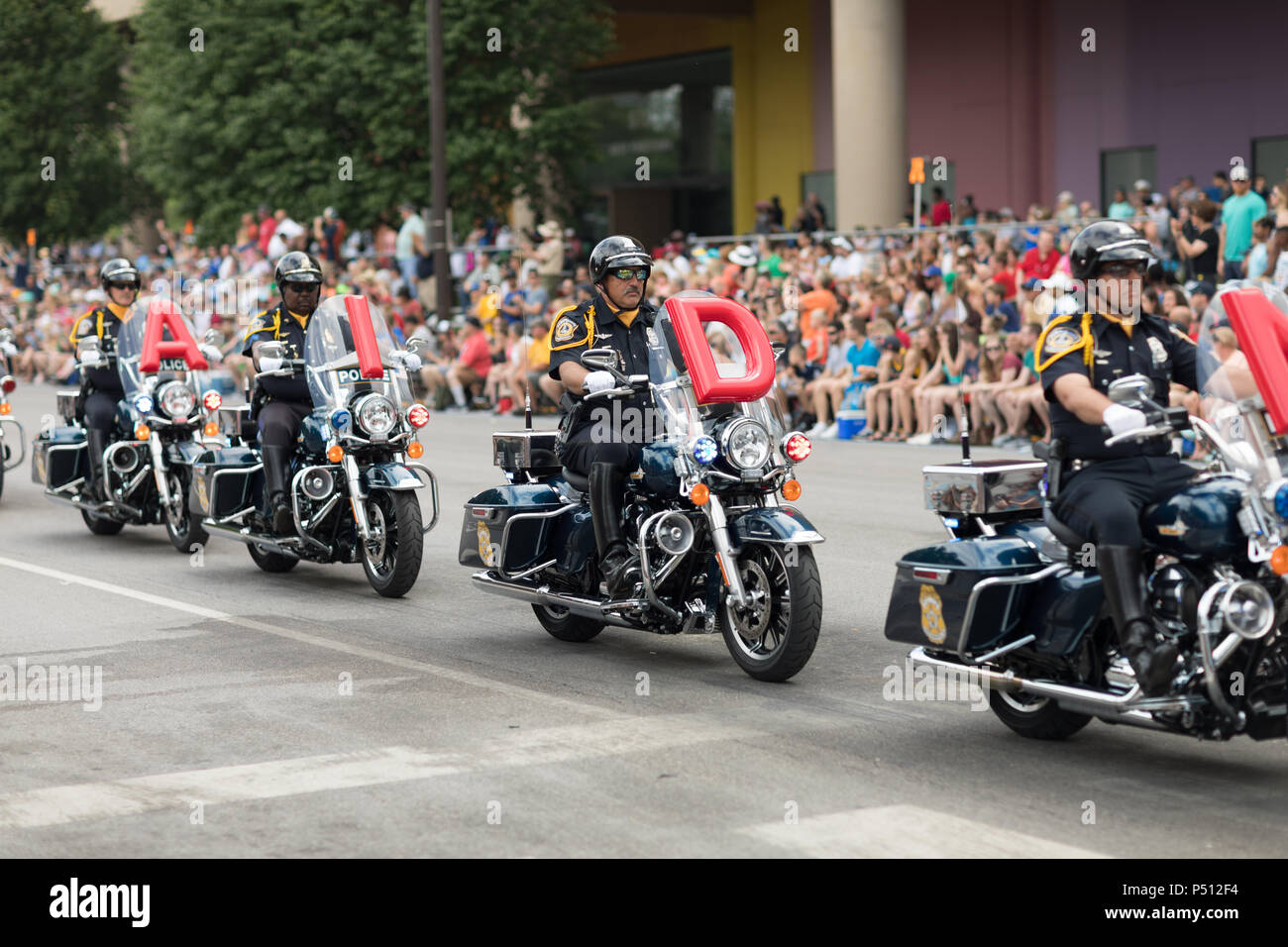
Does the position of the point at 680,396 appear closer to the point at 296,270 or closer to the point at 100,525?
the point at 296,270

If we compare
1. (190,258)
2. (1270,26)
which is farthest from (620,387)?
(190,258)

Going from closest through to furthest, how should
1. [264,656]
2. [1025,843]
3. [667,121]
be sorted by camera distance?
[1025,843], [264,656], [667,121]

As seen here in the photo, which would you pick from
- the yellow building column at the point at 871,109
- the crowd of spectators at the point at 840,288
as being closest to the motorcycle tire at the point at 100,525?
the crowd of spectators at the point at 840,288

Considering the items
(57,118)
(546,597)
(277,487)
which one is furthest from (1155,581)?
(57,118)

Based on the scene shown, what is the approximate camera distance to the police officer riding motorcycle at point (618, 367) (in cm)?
891

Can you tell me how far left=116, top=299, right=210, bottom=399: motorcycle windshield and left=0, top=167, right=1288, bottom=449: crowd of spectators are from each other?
1.69 m

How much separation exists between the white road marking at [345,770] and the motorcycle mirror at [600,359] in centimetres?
176

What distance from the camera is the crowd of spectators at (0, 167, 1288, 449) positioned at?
762 inches

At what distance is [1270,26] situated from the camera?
2788 cm

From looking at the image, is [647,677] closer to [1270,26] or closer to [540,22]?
[1270,26]

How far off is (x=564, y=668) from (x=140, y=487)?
19.2 feet

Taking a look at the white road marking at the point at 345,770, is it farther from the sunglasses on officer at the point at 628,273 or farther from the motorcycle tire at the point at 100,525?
the motorcycle tire at the point at 100,525

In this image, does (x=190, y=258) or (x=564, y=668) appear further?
(x=190, y=258)

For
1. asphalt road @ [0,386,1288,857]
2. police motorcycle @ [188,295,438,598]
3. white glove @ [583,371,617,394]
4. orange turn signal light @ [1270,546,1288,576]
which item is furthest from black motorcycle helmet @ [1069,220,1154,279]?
police motorcycle @ [188,295,438,598]
